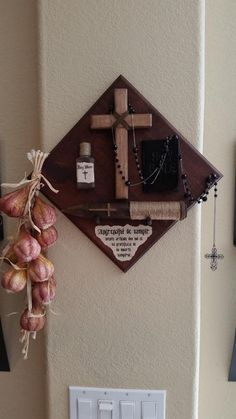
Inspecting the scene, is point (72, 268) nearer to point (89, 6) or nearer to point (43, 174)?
point (43, 174)

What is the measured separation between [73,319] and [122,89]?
1.61 ft

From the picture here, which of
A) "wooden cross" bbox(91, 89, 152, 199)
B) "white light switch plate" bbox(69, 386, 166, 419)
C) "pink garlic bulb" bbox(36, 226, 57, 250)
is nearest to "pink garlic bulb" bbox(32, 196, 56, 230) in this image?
"pink garlic bulb" bbox(36, 226, 57, 250)

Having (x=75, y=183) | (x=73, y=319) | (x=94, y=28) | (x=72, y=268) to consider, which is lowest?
(x=73, y=319)

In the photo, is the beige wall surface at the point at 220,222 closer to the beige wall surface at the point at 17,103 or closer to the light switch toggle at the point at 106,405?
the light switch toggle at the point at 106,405

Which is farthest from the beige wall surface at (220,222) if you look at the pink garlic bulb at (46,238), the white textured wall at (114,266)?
the pink garlic bulb at (46,238)

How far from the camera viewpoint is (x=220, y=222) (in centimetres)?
82

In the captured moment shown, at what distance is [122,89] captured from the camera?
2.18ft

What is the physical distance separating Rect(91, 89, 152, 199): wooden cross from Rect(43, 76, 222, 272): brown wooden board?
1 centimetres

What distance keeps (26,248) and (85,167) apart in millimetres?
195

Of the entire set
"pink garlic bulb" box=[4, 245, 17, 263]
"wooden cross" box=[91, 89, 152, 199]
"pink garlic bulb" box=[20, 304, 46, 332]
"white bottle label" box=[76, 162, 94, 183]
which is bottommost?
"pink garlic bulb" box=[20, 304, 46, 332]

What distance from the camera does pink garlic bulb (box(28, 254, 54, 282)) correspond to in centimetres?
63

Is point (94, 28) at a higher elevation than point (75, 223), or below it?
higher

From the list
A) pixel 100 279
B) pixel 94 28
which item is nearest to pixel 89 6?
pixel 94 28

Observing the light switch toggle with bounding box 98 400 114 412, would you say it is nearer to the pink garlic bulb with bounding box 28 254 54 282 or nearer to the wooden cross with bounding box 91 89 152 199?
the pink garlic bulb with bounding box 28 254 54 282
